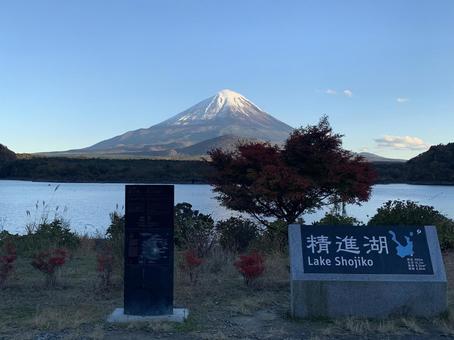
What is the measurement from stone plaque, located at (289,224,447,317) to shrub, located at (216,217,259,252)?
5602mm

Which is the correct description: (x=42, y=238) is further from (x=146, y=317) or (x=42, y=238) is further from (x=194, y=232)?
(x=146, y=317)

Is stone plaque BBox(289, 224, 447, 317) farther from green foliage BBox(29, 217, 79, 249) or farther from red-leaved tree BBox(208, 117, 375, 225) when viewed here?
green foliage BBox(29, 217, 79, 249)

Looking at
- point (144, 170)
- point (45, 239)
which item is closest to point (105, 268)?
point (45, 239)

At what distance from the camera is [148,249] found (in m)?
7.79


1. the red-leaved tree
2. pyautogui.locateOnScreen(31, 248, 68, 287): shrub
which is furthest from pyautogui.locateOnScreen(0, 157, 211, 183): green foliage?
pyautogui.locateOnScreen(31, 248, 68, 287): shrub

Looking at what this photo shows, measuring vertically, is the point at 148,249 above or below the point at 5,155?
below

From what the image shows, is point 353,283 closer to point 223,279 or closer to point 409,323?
point 409,323

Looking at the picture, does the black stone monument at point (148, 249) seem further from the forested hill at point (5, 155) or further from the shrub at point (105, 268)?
the forested hill at point (5, 155)

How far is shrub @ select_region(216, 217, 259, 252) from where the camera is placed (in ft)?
45.7

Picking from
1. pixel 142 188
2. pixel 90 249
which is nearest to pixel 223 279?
pixel 142 188

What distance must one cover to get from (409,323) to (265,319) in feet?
5.98

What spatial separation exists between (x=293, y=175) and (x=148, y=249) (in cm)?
551

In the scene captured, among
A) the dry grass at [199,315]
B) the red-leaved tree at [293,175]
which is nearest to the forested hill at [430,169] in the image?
the red-leaved tree at [293,175]

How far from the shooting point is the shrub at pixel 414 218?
14.1 meters
